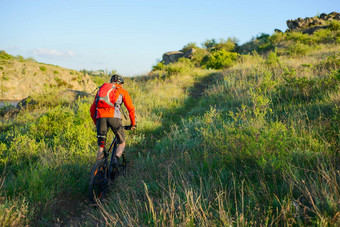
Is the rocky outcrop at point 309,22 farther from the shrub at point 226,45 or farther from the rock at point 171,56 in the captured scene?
the rock at point 171,56

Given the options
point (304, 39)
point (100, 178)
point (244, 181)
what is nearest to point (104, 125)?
point (100, 178)

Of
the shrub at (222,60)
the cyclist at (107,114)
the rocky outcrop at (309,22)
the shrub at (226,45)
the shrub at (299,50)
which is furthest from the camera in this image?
the shrub at (226,45)

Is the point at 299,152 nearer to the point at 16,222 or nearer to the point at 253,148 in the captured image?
the point at 253,148

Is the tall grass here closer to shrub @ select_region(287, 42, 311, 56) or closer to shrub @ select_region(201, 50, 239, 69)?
shrub @ select_region(287, 42, 311, 56)

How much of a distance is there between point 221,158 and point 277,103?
3715 millimetres

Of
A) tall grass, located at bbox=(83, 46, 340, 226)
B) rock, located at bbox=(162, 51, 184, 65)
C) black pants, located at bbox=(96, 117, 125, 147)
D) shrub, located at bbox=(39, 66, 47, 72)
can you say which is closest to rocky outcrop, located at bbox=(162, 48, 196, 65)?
rock, located at bbox=(162, 51, 184, 65)

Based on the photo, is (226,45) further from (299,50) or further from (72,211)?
(72,211)

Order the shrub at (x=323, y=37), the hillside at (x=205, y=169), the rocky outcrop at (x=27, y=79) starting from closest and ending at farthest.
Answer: the hillside at (x=205, y=169)
the shrub at (x=323, y=37)
the rocky outcrop at (x=27, y=79)

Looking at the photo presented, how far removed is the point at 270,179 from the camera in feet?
9.57

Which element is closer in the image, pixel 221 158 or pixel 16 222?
pixel 16 222

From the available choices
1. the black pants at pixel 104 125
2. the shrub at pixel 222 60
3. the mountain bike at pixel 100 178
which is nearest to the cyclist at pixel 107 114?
the black pants at pixel 104 125

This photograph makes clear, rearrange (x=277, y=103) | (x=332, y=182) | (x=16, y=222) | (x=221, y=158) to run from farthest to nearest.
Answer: (x=277, y=103) < (x=221, y=158) < (x=16, y=222) < (x=332, y=182)

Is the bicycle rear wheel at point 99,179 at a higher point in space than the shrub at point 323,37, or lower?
lower

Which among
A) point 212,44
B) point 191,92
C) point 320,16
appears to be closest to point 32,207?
point 191,92
